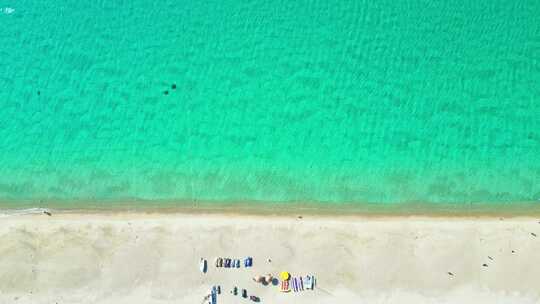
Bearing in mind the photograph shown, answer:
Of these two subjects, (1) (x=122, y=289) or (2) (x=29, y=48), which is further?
(2) (x=29, y=48)

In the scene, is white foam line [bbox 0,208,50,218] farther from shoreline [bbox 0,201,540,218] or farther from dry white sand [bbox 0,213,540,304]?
dry white sand [bbox 0,213,540,304]

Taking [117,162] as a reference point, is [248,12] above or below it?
above

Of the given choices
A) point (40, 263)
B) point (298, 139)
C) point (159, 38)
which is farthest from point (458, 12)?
point (40, 263)

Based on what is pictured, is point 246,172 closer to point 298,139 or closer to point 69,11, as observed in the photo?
point 298,139

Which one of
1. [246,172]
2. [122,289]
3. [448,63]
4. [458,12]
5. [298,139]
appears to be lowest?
[122,289]

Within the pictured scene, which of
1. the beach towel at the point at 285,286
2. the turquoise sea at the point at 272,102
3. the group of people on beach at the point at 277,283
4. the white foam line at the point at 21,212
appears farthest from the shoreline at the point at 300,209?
the beach towel at the point at 285,286

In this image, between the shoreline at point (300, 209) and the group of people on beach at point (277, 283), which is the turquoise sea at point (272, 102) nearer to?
the shoreline at point (300, 209)

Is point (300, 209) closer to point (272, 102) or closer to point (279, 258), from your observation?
point (279, 258)
